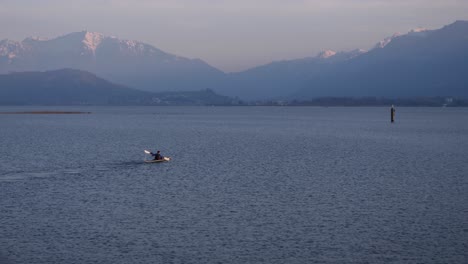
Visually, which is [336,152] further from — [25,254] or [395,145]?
[25,254]

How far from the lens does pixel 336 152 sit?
306ft

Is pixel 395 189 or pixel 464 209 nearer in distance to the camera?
pixel 464 209

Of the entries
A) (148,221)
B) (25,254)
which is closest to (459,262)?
(148,221)

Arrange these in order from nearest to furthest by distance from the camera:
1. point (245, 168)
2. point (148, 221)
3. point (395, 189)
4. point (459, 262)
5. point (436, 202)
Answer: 1. point (459, 262)
2. point (148, 221)
3. point (436, 202)
4. point (395, 189)
5. point (245, 168)

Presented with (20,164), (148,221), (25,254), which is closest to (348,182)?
(148,221)

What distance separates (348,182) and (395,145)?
5336cm

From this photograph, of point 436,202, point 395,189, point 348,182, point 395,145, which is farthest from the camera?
point 395,145

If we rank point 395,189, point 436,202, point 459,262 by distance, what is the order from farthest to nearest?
point 395,189
point 436,202
point 459,262

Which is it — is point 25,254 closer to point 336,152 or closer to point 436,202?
point 436,202

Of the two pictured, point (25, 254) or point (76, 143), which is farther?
point (76, 143)

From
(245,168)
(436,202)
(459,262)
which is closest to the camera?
→ (459,262)

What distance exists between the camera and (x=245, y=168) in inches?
2761

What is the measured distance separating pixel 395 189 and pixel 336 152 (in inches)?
1554

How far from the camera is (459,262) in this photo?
1227 inches
